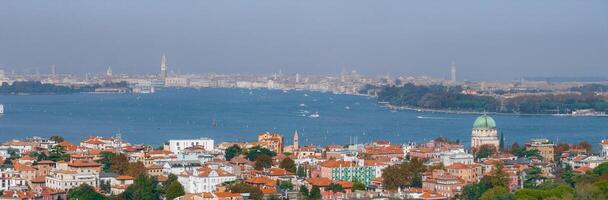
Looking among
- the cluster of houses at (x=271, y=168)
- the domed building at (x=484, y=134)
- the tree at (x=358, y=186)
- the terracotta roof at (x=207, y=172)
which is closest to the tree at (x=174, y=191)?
the cluster of houses at (x=271, y=168)

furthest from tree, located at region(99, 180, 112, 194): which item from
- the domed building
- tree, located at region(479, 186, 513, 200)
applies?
the domed building

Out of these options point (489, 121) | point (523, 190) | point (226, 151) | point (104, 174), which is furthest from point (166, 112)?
point (523, 190)

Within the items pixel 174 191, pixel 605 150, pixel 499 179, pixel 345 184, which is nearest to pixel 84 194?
pixel 174 191

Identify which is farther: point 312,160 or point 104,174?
point 312,160

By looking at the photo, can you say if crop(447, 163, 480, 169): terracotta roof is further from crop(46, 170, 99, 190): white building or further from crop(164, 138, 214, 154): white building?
crop(164, 138, 214, 154): white building

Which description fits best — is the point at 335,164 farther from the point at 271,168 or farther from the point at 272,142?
the point at 272,142

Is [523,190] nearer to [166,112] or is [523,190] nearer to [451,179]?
[451,179]

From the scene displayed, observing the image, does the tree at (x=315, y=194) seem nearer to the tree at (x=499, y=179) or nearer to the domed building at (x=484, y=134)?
the tree at (x=499, y=179)
